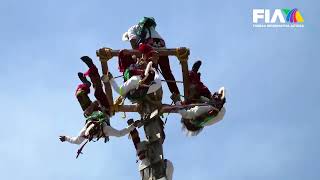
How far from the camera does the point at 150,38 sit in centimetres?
1120

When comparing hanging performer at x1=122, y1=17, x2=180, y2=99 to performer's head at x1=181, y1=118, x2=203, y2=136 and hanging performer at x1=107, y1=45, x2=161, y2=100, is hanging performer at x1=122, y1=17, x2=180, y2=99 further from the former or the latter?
hanging performer at x1=107, y1=45, x2=161, y2=100

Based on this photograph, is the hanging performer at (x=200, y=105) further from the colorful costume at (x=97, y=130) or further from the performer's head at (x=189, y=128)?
the colorful costume at (x=97, y=130)

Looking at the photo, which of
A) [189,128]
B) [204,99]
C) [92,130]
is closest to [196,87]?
[204,99]

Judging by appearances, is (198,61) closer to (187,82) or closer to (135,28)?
(187,82)

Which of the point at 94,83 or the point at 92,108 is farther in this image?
the point at 92,108

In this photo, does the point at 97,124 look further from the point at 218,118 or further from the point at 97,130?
the point at 218,118

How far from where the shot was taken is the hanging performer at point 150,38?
36.8 ft

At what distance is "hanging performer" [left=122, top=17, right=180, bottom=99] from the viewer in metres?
11.2

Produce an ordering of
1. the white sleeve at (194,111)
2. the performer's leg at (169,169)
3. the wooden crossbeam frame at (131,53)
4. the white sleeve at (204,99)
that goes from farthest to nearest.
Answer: the white sleeve at (204,99) → the white sleeve at (194,111) → the wooden crossbeam frame at (131,53) → the performer's leg at (169,169)

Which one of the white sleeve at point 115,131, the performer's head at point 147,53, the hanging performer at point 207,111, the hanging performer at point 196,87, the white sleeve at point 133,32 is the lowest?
the white sleeve at point 115,131

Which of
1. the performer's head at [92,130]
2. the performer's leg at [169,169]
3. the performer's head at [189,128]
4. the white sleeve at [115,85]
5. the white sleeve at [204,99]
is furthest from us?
the performer's head at [189,128]

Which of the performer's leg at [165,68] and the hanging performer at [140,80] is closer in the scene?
the hanging performer at [140,80]

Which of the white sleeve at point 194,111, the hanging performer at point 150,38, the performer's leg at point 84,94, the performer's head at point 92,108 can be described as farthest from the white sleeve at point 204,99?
the performer's leg at point 84,94

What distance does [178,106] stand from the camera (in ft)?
34.0
